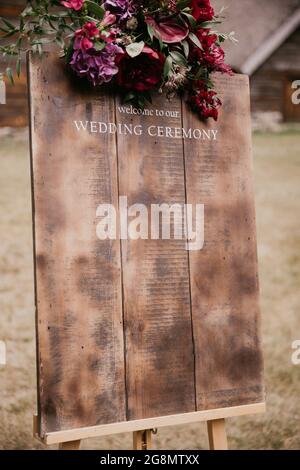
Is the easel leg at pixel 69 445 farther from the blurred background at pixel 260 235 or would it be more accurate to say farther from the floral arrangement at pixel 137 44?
the blurred background at pixel 260 235

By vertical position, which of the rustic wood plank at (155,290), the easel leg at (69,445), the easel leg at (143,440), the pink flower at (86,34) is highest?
the pink flower at (86,34)

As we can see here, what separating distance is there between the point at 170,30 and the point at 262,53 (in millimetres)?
3033

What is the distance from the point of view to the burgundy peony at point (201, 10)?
1.65 meters

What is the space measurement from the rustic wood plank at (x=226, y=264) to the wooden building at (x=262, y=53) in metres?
1.79

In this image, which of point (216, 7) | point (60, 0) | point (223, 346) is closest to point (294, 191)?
point (216, 7)

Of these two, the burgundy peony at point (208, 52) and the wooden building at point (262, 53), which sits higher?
the wooden building at point (262, 53)

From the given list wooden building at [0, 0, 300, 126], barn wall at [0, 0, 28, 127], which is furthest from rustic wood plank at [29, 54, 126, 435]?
barn wall at [0, 0, 28, 127]

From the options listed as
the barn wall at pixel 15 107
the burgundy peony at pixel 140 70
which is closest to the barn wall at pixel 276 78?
the barn wall at pixel 15 107

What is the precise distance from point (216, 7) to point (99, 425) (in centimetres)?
254

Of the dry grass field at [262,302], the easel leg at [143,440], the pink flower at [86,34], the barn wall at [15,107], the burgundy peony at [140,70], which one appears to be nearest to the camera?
the pink flower at [86,34]

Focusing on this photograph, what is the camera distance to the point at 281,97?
483 centimetres

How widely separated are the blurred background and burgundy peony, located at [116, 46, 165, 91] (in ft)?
5.93

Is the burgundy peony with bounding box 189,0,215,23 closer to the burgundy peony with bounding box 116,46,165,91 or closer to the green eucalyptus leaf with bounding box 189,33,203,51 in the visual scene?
the green eucalyptus leaf with bounding box 189,33,203,51

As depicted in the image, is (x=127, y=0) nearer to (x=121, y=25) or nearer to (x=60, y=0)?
(x=121, y=25)
